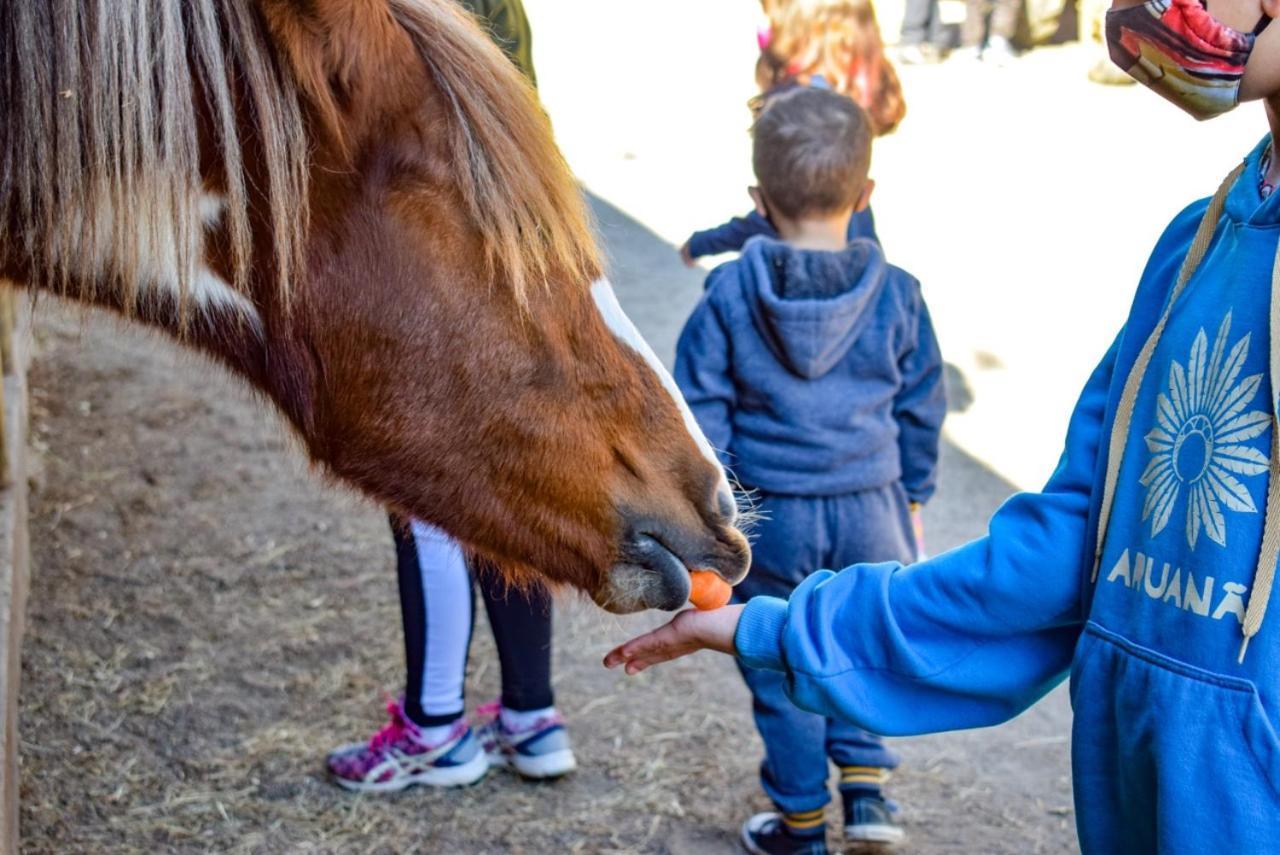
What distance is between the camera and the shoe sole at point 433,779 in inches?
116

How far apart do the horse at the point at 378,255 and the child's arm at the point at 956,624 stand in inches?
8.8

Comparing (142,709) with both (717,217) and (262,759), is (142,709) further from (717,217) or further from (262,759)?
(717,217)

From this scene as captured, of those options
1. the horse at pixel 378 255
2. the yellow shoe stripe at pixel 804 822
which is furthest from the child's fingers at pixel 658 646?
the yellow shoe stripe at pixel 804 822

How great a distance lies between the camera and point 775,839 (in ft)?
9.24

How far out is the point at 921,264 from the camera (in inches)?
283

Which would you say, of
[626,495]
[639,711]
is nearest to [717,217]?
[639,711]

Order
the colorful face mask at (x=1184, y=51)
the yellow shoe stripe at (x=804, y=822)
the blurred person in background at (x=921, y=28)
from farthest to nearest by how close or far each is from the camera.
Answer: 1. the blurred person in background at (x=921, y=28)
2. the yellow shoe stripe at (x=804, y=822)
3. the colorful face mask at (x=1184, y=51)

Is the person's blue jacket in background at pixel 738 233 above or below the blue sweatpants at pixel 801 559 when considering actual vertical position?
above

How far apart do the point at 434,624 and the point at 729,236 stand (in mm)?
1234

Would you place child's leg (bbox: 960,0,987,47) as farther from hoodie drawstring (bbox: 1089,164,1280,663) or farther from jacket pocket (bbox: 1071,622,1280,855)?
jacket pocket (bbox: 1071,622,1280,855)

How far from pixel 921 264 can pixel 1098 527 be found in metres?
5.88

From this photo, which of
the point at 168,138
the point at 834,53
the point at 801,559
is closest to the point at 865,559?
the point at 801,559

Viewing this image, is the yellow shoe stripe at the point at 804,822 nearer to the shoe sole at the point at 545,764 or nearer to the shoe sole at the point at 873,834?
the shoe sole at the point at 873,834

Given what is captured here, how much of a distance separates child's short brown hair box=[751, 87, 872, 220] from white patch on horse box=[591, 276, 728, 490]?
41.2 inches
